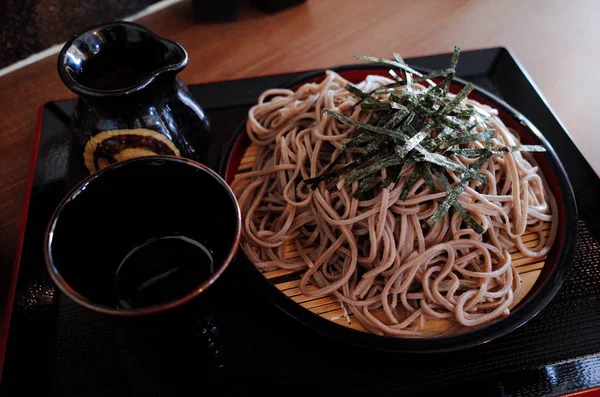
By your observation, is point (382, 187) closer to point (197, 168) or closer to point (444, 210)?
point (444, 210)

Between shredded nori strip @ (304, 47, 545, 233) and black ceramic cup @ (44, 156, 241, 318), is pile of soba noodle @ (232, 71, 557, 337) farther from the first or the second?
black ceramic cup @ (44, 156, 241, 318)

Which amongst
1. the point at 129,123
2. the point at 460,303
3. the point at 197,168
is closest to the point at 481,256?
the point at 460,303

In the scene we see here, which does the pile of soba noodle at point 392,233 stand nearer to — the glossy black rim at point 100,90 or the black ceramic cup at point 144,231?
the black ceramic cup at point 144,231

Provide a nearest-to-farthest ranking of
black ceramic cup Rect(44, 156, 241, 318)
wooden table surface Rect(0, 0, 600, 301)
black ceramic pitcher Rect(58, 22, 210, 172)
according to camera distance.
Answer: black ceramic cup Rect(44, 156, 241, 318), black ceramic pitcher Rect(58, 22, 210, 172), wooden table surface Rect(0, 0, 600, 301)

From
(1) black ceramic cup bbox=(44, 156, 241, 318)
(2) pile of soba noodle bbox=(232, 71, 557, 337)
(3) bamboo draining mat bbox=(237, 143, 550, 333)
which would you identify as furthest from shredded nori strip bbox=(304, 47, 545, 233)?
(1) black ceramic cup bbox=(44, 156, 241, 318)

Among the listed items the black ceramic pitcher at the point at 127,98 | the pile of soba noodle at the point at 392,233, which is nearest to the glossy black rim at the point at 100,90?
the black ceramic pitcher at the point at 127,98

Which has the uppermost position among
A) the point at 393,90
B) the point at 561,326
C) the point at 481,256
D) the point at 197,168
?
the point at 197,168

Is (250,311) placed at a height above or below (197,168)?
below

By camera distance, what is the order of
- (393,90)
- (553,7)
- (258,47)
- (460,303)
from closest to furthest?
(460,303)
(393,90)
(258,47)
(553,7)
